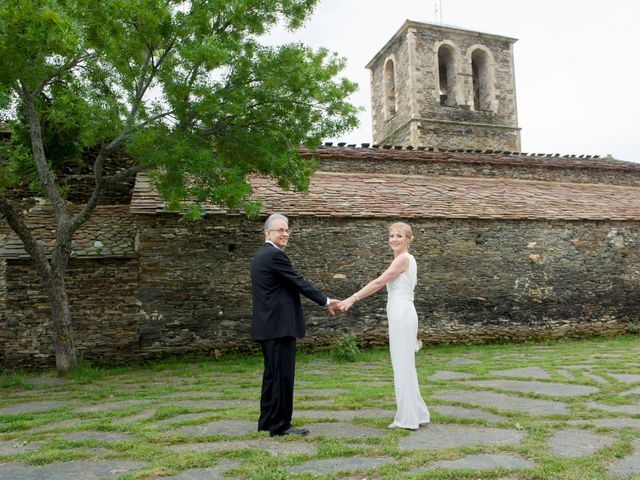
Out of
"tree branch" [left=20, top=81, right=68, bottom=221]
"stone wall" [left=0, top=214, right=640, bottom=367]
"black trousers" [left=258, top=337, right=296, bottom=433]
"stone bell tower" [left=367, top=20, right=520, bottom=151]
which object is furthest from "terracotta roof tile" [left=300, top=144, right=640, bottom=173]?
"black trousers" [left=258, top=337, right=296, bottom=433]

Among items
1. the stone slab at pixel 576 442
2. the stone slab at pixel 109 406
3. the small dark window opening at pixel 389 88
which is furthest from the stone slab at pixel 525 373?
the small dark window opening at pixel 389 88

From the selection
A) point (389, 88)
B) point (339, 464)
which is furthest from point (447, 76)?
point (339, 464)

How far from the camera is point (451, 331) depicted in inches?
428

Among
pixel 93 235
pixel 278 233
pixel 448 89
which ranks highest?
pixel 448 89

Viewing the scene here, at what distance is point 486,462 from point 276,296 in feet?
6.71

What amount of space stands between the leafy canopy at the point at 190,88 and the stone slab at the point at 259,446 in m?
4.07

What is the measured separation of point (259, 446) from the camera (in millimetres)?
4008

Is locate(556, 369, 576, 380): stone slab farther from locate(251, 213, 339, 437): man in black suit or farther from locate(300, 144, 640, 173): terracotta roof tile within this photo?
locate(300, 144, 640, 173): terracotta roof tile

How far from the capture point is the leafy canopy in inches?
273

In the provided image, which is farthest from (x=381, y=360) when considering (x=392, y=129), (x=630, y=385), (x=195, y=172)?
(x=392, y=129)

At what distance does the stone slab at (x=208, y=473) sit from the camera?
332 centimetres

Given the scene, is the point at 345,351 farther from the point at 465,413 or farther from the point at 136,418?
the point at 136,418

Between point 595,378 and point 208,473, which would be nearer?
point 208,473

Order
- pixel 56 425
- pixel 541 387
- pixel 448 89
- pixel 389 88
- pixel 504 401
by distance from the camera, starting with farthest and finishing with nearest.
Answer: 1. pixel 389 88
2. pixel 448 89
3. pixel 541 387
4. pixel 504 401
5. pixel 56 425
